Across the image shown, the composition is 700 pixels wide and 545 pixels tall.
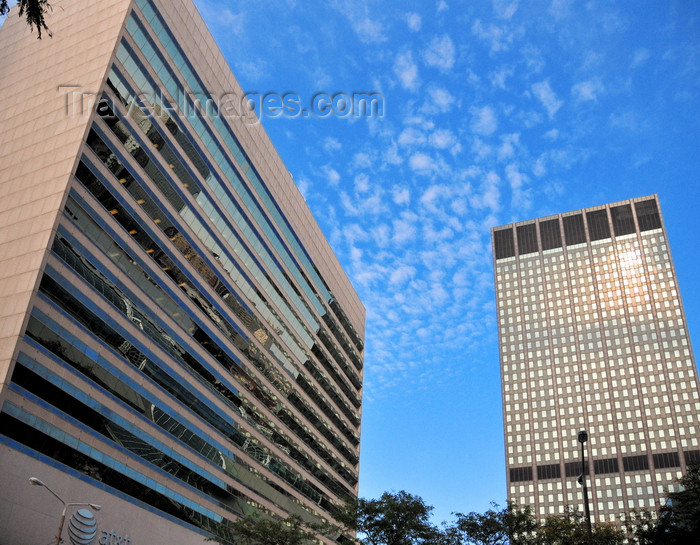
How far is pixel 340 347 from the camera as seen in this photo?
11488cm

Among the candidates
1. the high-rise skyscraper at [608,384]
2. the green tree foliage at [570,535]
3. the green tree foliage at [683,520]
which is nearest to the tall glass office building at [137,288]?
the green tree foliage at [570,535]

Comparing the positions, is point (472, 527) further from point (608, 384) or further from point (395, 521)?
point (608, 384)

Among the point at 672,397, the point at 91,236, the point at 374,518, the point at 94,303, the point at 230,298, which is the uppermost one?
the point at 672,397

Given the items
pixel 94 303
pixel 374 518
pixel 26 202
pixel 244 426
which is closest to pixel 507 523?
pixel 374 518

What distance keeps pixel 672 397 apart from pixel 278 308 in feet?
426

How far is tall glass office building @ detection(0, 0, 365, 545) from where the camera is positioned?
4744 cm

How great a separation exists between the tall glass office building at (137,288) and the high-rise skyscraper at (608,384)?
108 metres

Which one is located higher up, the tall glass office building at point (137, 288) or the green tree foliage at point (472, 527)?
the tall glass office building at point (137, 288)

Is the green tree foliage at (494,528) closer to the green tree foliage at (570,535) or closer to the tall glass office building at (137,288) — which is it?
the green tree foliage at (570,535)

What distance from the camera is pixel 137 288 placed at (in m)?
58.4

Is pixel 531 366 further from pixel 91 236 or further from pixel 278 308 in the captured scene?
pixel 91 236

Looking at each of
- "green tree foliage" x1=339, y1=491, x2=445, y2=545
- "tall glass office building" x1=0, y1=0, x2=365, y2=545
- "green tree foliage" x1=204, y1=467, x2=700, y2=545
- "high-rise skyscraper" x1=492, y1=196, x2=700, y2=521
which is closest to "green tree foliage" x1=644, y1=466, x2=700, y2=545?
"green tree foliage" x1=204, y1=467, x2=700, y2=545

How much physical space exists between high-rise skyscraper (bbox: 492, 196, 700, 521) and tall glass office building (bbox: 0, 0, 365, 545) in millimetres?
108225

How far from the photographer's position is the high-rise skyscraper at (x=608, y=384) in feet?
552
